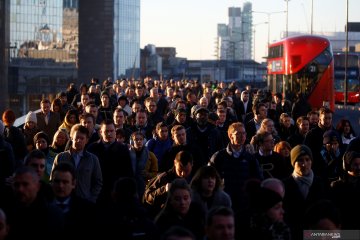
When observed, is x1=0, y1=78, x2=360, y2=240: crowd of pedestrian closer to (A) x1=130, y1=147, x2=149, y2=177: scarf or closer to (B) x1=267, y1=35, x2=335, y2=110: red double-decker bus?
(A) x1=130, y1=147, x2=149, y2=177: scarf

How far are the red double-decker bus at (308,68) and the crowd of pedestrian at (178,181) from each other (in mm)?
→ 20252

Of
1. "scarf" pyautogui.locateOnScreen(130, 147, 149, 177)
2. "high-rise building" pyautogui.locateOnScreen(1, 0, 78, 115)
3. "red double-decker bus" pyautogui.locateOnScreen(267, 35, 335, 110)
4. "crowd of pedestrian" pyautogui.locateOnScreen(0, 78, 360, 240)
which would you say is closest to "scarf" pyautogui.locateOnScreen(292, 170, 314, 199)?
"crowd of pedestrian" pyautogui.locateOnScreen(0, 78, 360, 240)

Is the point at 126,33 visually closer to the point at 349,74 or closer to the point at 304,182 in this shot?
the point at 349,74

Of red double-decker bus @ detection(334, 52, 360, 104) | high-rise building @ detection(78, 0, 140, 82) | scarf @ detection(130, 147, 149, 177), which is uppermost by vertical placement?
high-rise building @ detection(78, 0, 140, 82)

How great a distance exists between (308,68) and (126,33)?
133270mm

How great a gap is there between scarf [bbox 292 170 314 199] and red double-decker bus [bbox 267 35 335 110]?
89.1 feet

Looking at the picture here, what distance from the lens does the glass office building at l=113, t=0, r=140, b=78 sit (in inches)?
6432

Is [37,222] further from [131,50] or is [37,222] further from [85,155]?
[131,50]

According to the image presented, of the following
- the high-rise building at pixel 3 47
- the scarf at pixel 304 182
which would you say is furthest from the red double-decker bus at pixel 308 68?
the scarf at pixel 304 182

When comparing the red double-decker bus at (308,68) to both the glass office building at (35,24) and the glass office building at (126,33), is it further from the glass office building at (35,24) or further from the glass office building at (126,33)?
the glass office building at (126,33)

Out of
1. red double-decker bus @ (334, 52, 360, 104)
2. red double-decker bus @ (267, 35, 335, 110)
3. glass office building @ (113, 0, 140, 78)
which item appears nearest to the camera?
red double-decker bus @ (267, 35, 335, 110)

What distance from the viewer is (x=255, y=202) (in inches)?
300

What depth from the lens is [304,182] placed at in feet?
31.9

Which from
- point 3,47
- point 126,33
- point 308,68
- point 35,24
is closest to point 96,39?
point 35,24
